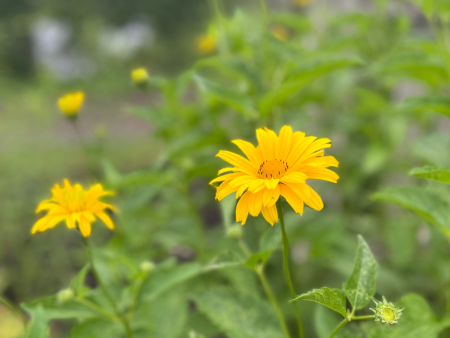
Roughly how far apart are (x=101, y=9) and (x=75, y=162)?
94.0 inches

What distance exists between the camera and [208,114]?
94cm

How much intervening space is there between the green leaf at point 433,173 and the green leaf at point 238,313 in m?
0.31

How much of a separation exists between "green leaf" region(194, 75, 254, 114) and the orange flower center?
27cm

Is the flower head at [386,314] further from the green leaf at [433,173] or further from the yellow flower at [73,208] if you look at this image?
the yellow flower at [73,208]

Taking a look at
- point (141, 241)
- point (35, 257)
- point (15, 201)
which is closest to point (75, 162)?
point (15, 201)

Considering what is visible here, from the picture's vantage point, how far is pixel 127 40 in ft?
13.8

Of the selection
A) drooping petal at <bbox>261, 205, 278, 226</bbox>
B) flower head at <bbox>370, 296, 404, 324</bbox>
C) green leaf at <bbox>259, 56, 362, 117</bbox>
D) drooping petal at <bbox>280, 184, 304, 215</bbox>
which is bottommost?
flower head at <bbox>370, 296, 404, 324</bbox>

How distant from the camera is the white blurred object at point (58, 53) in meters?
4.16

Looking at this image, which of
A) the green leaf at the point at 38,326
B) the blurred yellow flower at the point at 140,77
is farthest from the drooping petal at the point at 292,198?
the blurred yellow flower at the point at 140,77

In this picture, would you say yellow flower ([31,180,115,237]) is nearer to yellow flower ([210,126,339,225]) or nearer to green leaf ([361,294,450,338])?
yellow flower ([210,126,339,225])

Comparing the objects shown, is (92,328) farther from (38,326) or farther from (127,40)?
(127,40)

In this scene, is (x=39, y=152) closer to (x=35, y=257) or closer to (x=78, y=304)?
(x=35, y=257)

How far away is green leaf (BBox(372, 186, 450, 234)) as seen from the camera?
523 mm

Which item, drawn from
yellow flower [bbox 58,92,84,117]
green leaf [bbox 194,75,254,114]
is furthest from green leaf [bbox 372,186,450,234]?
yellow flower [bbox 58,92,84,117]
